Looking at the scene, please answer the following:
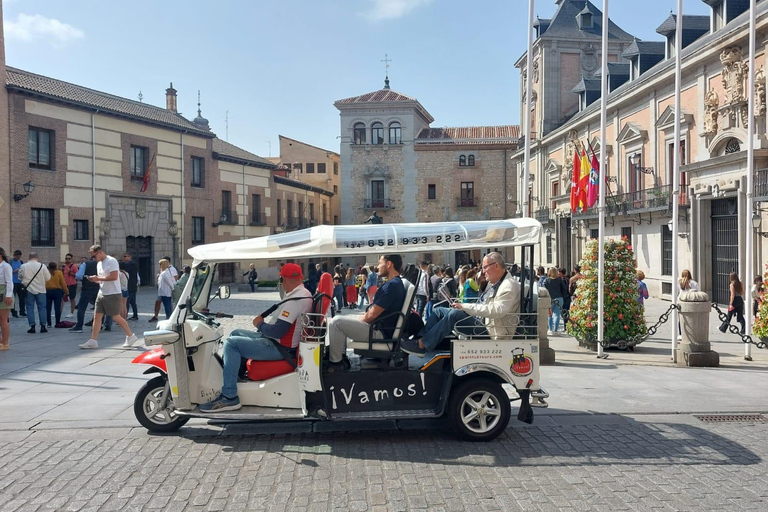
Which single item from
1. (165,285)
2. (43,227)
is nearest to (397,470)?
(165,285)

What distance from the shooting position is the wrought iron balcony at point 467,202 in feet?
180

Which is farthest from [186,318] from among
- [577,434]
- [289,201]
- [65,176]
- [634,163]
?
[289,201]

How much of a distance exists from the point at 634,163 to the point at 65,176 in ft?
84.0

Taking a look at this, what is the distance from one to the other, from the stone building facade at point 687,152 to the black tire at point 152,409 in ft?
55.7

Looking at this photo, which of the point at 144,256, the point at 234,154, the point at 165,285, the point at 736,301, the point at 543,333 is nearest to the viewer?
the point at 543,333

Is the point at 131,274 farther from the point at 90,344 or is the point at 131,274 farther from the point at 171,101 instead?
the point at 171,101

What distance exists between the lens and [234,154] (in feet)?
141

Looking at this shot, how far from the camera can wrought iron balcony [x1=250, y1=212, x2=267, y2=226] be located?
44000 millimetres

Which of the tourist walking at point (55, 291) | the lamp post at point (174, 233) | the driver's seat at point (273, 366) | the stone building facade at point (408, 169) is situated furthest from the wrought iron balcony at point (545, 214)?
the driver's seat at point (273, 366)

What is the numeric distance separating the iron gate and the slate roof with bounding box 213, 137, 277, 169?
27713 mm

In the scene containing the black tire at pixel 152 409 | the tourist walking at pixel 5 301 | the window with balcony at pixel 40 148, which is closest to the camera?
the black tire at pixel 152 409

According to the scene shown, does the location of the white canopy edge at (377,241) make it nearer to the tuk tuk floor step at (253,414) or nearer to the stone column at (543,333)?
the tuk tuk floor step at (253,414)

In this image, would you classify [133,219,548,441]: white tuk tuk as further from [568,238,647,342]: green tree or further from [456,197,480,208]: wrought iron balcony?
[456,197,480,208]: wrought iron balcony

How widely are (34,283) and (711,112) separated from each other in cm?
2126
